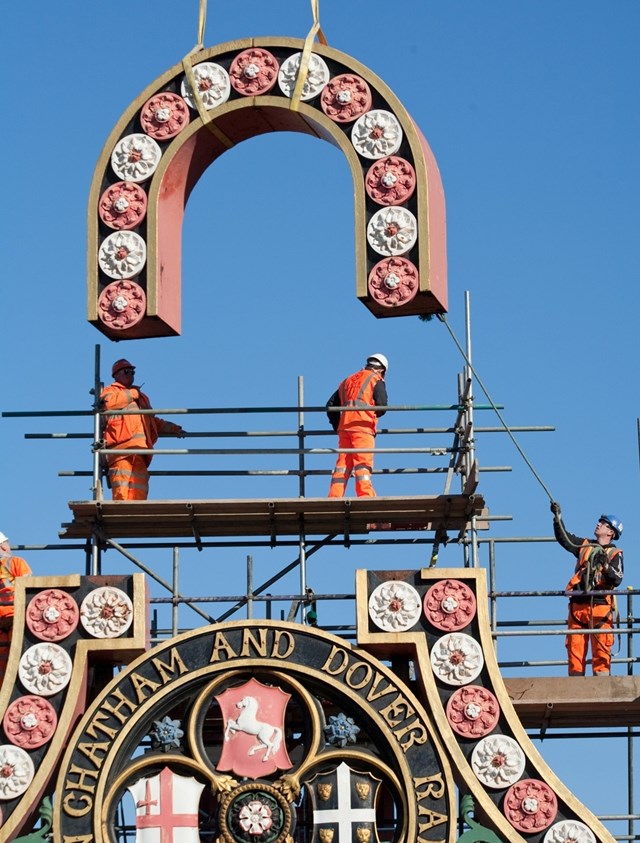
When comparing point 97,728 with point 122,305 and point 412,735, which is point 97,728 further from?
point 122,305

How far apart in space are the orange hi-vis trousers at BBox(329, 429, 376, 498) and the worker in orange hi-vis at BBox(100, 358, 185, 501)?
1.97 meters

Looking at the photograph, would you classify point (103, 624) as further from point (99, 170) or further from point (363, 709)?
point (99, 170)

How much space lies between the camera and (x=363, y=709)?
1245 inches

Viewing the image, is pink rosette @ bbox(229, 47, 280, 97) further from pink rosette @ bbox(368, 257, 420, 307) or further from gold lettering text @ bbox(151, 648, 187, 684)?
gold lettering text @ bbox(151, 648, 187, 684)

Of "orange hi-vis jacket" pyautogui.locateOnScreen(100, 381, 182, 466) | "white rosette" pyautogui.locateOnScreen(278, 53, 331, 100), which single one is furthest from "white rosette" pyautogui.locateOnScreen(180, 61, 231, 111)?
"orange hi-vis jacket" pyautogui.locateOnScreen(100, 381, 182, 466)

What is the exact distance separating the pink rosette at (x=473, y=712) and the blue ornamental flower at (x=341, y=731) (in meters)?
1.09

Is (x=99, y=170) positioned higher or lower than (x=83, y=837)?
higher

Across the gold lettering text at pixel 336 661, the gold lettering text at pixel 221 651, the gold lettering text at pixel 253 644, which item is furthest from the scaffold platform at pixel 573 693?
the gold lettering text at pixel 221 651

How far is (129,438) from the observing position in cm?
3391

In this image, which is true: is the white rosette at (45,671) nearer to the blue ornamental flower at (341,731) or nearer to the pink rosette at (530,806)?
the blue ornamental flower at (341,731)

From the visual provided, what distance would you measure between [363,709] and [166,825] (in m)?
2.55

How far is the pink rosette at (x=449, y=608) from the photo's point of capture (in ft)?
105

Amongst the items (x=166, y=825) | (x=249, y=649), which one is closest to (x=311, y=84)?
(x=249, y=649)

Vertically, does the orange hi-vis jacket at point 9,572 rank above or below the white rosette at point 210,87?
below
